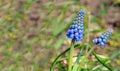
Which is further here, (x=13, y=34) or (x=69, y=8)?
(x=69, y=8)

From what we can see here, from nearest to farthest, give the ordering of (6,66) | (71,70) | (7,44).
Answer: (71,70) → (6,66) → (7,44)

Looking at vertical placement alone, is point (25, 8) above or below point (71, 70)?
above

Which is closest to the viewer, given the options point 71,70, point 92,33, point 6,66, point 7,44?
point 71,70

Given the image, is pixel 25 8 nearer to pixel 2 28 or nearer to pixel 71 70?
pixel 2 28

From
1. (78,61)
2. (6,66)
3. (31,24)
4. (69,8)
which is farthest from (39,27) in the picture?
(78,61)

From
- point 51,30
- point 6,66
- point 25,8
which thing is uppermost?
point 25,8

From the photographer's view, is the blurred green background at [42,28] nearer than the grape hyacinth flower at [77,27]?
No

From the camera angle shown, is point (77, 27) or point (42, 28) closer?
point (77, 27)

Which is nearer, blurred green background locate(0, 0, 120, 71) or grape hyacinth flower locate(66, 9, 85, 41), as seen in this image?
grape hyacinth flower locate(66, 9, 85, 41)
